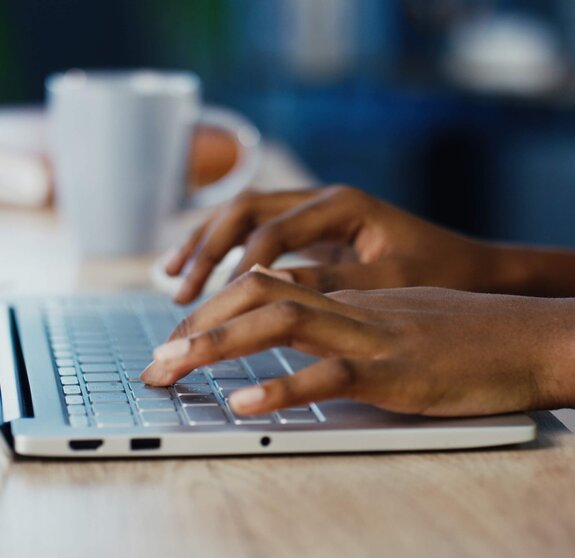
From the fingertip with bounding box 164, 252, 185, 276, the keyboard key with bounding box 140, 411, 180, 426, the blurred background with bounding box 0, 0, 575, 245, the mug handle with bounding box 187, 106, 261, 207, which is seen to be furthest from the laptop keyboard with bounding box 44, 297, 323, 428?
the blurred background with bounding box 0, 0, 575, 245

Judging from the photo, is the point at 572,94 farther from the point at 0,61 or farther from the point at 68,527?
the point at 68,527

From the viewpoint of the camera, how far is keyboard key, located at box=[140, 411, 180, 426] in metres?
0.54

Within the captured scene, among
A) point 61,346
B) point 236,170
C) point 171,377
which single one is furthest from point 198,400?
point 236,170

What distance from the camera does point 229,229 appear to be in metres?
0.87

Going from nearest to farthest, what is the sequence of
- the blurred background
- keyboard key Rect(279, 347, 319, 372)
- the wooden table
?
the wooden table, keyboard key Rect(279, 347, 319, 372), the blurred background

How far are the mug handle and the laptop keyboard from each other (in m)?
0.36

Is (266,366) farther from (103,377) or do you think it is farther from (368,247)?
(368,247)

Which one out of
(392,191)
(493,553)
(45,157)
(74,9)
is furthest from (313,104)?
(493,553)

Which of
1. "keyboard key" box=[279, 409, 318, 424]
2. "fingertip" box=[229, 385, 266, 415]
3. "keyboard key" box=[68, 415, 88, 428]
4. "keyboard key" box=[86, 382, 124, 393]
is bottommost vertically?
"keyboard key" box=[86, 382, 124, 393]

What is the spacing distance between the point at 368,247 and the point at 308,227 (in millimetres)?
47

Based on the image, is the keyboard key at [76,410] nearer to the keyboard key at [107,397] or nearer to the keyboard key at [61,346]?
the keyboard key at [107,397]

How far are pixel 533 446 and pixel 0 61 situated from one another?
2.87 m

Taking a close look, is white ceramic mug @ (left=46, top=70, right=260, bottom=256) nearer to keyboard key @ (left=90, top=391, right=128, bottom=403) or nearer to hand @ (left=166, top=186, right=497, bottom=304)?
hand @ (left=166, top=186, right=497, bottom=304)

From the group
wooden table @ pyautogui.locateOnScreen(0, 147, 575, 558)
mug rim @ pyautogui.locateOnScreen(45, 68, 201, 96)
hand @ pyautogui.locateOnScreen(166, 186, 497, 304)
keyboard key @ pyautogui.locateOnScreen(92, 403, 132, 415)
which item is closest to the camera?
wooden table @ pyautogui.locateOnScreen(0, 147, 575, 558)
